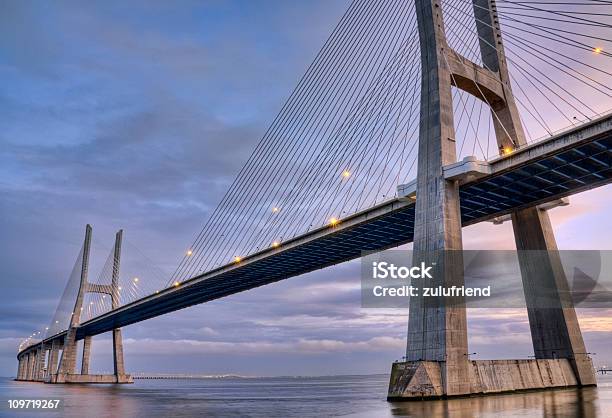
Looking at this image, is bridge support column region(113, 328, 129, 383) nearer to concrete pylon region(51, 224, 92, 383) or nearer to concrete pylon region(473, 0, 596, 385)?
concrete pylon region(51, 224, 92, 383)

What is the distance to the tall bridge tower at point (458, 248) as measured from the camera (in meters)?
28.3

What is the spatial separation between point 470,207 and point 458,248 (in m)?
8.92

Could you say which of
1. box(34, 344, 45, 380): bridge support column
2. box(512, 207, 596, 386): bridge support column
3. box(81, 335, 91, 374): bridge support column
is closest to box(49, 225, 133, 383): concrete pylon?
box(81, 335, 91, 374): bridge support column

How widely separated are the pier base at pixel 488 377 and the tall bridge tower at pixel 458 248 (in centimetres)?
5

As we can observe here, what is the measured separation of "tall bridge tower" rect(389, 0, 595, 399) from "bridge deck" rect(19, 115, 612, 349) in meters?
2.53

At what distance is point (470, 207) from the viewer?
3841cm

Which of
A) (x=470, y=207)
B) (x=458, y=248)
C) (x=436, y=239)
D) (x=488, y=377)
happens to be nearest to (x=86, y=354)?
(x=470, y=207)

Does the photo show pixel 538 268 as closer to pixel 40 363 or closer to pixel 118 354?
pixel 118 354

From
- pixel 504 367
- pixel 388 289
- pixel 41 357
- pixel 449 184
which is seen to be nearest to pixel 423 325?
pixel 388 289

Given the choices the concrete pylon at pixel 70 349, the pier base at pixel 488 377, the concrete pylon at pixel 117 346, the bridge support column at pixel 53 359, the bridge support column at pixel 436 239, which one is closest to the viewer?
the pier base at pixel 488 377

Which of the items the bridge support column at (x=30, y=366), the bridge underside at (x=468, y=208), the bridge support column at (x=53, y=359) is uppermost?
the bridge underside at (x=468, y=208)

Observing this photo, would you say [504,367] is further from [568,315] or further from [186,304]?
[186,304]

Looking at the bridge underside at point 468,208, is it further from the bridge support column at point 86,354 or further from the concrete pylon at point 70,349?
the bridge support column at point 86,354

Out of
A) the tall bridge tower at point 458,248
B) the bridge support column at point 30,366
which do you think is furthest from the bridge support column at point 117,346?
the tall bridge tower at point 458,248
